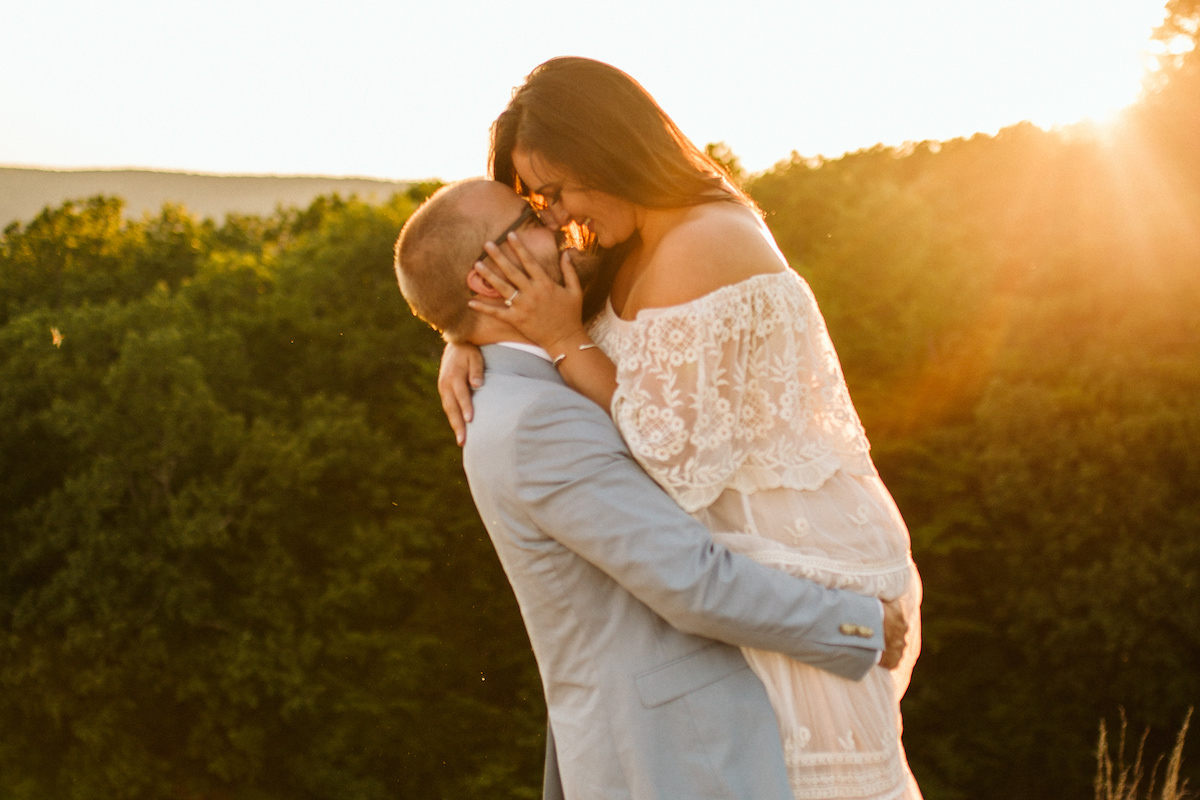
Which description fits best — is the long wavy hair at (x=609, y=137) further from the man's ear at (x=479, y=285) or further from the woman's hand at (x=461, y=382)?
the woman's hand at (x=461, y=382)

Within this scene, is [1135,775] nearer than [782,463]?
No

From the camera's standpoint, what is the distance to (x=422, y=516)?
1088 centimetres

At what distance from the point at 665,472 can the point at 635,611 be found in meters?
0.26

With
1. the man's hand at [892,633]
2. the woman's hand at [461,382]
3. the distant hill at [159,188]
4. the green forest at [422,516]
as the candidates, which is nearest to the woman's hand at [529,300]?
the woman's hand at [461,382]

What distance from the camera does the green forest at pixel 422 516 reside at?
33.5ft

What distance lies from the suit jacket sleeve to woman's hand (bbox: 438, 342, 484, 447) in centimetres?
26

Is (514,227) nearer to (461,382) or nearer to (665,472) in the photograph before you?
(461,382)

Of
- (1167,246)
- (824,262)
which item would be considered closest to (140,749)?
(824,262)

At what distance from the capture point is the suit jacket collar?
187 centimetres

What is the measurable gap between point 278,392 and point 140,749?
4.17 meters

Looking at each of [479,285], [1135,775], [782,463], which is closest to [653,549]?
[782,463]

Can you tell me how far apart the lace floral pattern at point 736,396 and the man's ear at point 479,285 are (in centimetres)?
29

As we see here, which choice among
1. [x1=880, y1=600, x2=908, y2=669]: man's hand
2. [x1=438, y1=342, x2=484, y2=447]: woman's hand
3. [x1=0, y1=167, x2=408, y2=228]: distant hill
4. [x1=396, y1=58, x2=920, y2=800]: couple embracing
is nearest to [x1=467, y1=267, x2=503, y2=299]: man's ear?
[x1=396, y1=58, x2=920, y2=800]: couple embracing

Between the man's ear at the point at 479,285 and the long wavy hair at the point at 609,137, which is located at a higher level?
the long wavy hair at the point at 609,137
